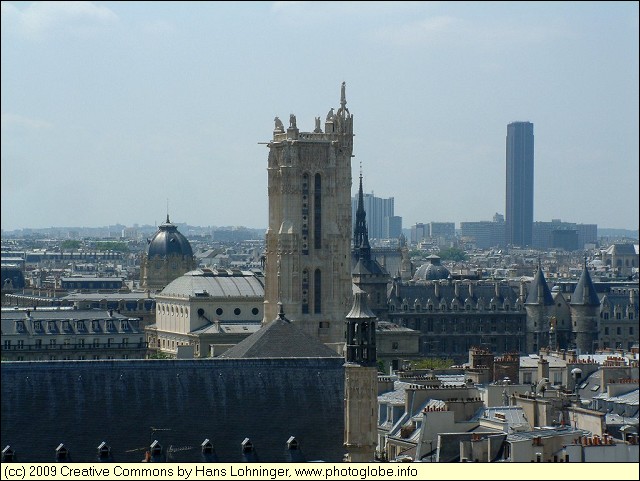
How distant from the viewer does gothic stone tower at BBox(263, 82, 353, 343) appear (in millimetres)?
123812

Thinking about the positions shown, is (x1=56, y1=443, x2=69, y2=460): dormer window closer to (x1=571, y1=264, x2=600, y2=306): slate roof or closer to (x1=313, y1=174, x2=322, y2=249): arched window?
(x1=313, y1=174, x2=322, y2=249): arched window

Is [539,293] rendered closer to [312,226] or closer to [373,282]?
[373,282]

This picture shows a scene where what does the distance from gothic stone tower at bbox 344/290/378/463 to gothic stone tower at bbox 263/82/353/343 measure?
59048 mm

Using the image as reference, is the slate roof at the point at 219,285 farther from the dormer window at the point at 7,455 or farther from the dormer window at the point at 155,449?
the dormer window at the point at 7,455

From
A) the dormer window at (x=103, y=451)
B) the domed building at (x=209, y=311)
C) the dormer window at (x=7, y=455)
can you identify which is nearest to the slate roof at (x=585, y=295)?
the domed building at (x=209, y=311)

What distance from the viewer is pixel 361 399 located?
6406 centimetres

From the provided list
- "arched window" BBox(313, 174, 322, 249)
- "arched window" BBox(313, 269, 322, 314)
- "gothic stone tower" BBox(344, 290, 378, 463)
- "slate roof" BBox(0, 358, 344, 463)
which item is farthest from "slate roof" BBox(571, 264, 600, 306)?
"gothic stone tower" BBox(344, 290, 378, 463)

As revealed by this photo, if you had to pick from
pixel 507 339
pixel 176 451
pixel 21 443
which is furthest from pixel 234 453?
pixel 507 339

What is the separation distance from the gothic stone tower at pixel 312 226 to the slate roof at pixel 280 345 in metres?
41.5

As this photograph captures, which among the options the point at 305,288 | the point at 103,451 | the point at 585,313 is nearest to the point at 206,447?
the point at 103,451

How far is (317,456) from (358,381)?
2.91 m

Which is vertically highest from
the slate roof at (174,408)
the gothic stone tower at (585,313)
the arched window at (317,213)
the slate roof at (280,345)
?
the arched window at (317,213)

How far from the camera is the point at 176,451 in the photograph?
63.9 meters

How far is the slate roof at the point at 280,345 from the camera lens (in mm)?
78938
